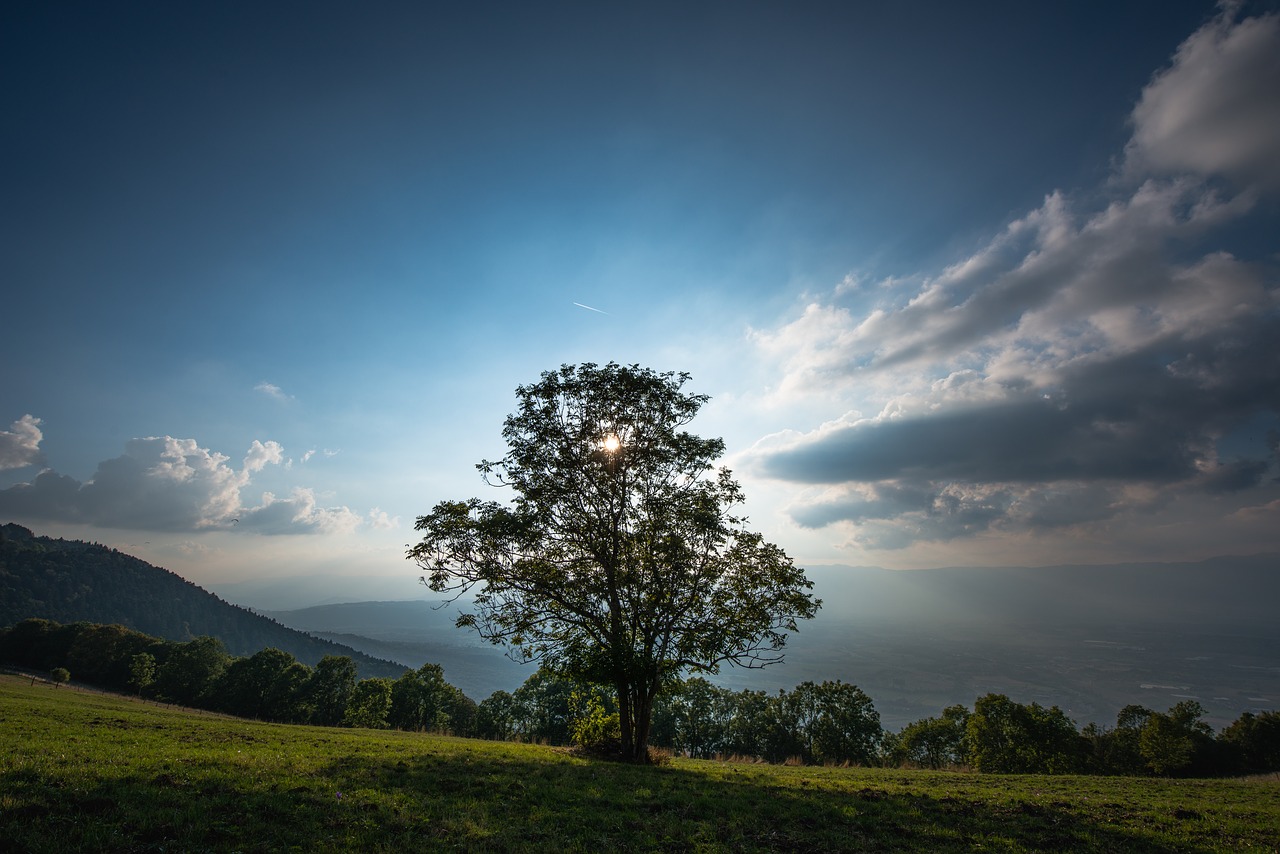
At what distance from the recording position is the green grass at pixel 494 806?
878cm

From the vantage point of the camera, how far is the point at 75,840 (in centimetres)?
764

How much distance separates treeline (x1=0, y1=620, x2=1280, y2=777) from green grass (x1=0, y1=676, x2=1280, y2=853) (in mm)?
32558

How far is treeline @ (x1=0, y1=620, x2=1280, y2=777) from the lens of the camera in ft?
189

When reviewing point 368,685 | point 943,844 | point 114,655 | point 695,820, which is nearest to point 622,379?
point 695,820

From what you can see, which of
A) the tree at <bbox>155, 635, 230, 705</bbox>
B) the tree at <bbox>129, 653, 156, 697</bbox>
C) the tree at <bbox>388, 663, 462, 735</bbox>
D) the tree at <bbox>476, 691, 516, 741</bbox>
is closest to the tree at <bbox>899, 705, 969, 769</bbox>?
the tree at <bbox>476, 691, 516, 741</bbox>

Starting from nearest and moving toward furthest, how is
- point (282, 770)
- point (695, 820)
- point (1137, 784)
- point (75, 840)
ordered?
point (75, 840) < point (695, 820) < point (282, 770) < point (1137, 784)

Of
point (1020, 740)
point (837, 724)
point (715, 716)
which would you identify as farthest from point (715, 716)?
point (1020, 740)

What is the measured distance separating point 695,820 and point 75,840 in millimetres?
11509

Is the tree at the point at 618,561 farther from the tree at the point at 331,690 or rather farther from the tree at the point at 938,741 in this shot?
the tree at the point at 331,690

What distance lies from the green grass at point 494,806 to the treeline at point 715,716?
32558 millimetres

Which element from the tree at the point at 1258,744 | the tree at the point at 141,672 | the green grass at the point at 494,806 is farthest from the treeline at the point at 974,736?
the tree at the point at 141,672

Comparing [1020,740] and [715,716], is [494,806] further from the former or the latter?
[715,716]

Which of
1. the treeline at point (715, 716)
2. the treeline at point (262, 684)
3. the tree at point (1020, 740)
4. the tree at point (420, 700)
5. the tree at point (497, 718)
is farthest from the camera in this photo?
the treeline at point (262, 684)

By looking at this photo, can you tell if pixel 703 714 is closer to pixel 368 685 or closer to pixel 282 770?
pixel 368 685
